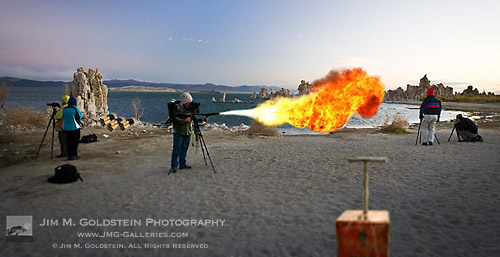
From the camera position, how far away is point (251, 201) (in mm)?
7586

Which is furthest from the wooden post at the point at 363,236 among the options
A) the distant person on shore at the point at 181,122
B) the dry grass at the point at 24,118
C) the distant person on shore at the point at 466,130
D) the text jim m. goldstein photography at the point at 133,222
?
the dry grass at the point at 24,118

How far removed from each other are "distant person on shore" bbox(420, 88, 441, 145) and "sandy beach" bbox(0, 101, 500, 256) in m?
2.25

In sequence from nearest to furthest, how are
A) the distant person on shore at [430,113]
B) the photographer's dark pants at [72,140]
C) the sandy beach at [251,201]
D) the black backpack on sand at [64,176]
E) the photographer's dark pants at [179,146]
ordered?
1. the sandy beach at [251,201]
2. the black backpack on sand at [64,176]
3. the photographer's dark pants at [179,146]
4. the photographer's dark pants at [72,140]
5. the distant person on shore at [430,113]

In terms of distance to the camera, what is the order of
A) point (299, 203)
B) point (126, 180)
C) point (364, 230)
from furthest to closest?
point (126, 180)
point (299, 203)
point (364, 230)

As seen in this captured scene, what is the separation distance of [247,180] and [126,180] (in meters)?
4.02

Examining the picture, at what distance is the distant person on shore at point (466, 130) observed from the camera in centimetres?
1702

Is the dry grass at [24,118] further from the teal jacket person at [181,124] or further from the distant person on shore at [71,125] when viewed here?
the teal jacket person at [181,124]

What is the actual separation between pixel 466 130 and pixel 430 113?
3.80 meters

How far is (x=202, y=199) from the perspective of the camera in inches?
305

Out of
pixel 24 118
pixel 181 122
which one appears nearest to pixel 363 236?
pixel 181 122

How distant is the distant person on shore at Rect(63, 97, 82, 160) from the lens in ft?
38.6

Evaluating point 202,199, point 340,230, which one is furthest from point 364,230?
point 202,199

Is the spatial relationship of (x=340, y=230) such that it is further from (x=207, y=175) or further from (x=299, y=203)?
(x=207, y=175)

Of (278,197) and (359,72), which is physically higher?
(359,72)
